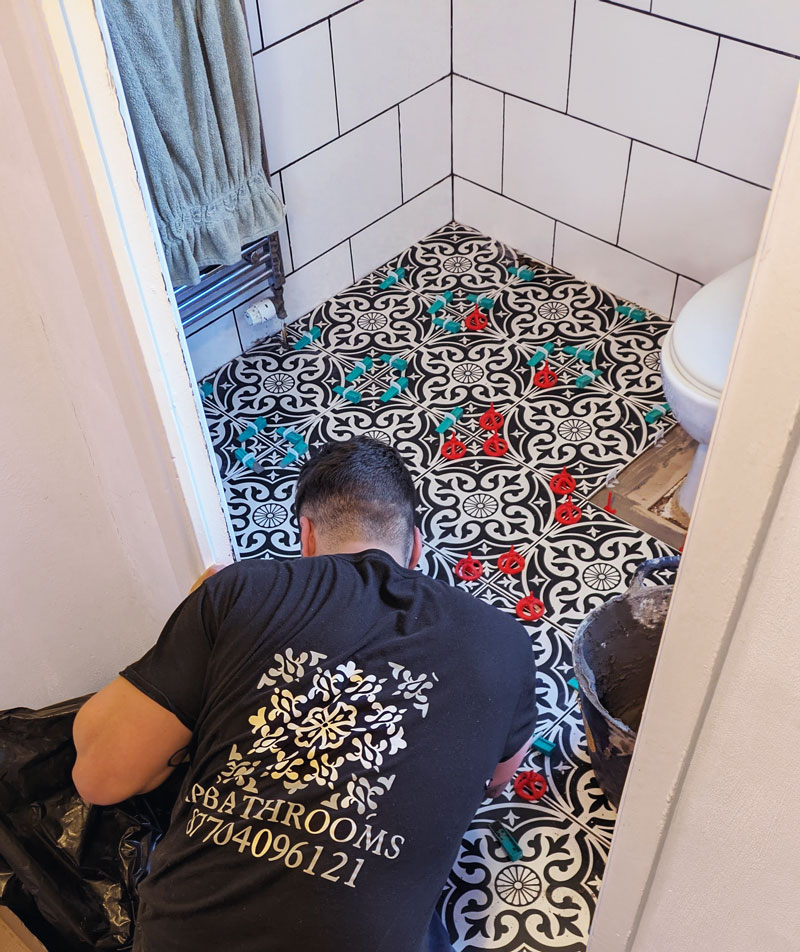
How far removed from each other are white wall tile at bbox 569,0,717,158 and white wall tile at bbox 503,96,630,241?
0.20ft

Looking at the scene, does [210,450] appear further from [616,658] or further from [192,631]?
[616,658]

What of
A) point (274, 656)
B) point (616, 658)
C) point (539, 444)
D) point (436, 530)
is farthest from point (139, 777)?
point (539, 444)

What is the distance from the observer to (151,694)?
1.07 metres

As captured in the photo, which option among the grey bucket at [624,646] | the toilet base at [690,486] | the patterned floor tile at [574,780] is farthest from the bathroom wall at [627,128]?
the patterned floor tile at [574,780]

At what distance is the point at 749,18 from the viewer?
172 centimetres

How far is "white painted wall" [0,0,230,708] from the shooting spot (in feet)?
3.06

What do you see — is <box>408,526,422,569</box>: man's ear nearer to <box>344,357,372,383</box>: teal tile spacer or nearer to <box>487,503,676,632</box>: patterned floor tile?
<box>487,503,676,632</box>: patterned floor tile

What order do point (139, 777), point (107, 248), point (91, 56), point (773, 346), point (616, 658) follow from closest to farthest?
point (773, 346) → point (91, 56) → point (107, 248) → point (139, 777) → point (616, 658)

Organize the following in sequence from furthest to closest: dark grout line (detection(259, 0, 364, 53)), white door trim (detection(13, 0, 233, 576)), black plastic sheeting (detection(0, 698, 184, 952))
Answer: dark grout line (detection(259, 0, 364, 53)) < black plastic sheeting (detection(0, 698, 184, 952)) < white door trim (detection(13, 0, 233, 576))

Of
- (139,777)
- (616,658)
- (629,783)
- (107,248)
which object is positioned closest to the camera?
(629,783)

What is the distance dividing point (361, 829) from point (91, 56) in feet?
2.66

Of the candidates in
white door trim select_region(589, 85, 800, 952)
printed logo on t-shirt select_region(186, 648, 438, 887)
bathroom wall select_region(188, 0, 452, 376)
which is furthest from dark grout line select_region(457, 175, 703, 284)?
white door trim select_region(589, 85, 800, 952)

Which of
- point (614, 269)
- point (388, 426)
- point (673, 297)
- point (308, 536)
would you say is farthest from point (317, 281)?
point (308, 536)

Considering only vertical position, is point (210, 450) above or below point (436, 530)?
above
